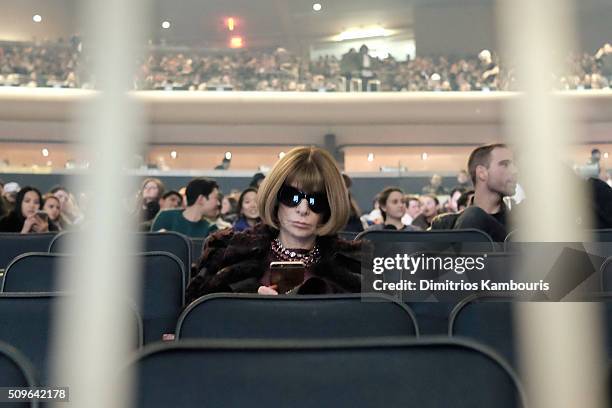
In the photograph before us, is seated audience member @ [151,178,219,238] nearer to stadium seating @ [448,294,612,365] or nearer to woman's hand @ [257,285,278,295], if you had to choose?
woman's hand @ [257,285,278,295]

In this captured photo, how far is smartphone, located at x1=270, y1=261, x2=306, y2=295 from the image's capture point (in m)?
1.87

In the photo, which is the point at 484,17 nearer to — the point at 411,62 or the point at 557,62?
the point at 411,62

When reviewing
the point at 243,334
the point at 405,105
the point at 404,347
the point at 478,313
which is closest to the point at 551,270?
the point at 404,347

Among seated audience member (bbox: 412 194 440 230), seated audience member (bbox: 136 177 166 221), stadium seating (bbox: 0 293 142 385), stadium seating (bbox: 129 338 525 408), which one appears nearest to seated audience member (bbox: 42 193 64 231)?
seated audience member (bbox: 136 177 166 221)

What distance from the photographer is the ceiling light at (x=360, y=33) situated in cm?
1452

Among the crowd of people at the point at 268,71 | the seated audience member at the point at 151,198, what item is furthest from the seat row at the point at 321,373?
the crowd of people at the point at 268,71

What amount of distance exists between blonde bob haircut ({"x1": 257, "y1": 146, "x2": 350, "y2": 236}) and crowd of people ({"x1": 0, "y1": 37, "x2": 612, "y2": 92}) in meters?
10.7

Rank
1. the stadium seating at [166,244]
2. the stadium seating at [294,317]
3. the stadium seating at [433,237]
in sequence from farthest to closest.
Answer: the stadium seating at [166,244], the stadium seating at [433,237], the stadium seating at [294,317]

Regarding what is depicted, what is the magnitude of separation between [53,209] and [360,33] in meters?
10.9

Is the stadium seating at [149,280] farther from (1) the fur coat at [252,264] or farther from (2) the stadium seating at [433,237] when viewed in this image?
(2) the stadium seating at [433,237]

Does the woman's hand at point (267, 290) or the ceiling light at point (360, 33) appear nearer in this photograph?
the woman's hand at point (267, 290)

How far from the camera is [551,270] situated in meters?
1.03

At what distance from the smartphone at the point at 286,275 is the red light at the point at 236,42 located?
40.8 feet

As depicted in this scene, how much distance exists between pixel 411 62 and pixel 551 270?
13.0 metres
